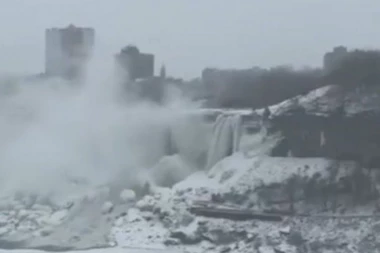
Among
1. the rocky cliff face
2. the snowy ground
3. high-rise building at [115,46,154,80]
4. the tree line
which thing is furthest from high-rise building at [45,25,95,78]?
the rocky cliff face

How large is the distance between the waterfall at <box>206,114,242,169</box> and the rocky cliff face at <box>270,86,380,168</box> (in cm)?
52

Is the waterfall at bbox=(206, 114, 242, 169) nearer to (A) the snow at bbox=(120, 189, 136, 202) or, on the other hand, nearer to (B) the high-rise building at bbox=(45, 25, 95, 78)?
(A) the snow at bbox=(120, 189, 136, 202)

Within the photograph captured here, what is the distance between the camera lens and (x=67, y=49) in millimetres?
12047

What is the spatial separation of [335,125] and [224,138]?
4.62 ft

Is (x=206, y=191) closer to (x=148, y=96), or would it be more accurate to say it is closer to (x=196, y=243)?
(x=196, y=243)

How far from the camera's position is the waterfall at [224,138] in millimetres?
10906

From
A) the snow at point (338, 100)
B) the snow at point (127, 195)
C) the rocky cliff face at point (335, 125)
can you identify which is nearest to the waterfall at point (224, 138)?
the rocky cliff face at point (335, 125)

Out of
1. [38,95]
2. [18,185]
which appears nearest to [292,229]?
[18,185]

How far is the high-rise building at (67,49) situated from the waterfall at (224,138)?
212cm

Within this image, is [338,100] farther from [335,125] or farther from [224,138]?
[224,138]

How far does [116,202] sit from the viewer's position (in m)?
10.4

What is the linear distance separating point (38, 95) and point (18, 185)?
2278mm

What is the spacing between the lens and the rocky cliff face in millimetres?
10727

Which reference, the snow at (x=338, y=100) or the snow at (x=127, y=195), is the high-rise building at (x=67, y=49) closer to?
the snow at (x=127, y=195)
